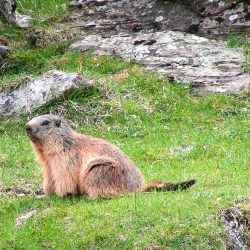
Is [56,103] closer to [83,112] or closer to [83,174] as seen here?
[83,112]

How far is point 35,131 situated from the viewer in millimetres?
9773

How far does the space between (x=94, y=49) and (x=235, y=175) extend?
20.9ft

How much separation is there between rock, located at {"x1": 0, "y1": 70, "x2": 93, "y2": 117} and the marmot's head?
3816 mm

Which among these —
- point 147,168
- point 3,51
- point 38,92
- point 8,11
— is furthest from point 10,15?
point 147,168

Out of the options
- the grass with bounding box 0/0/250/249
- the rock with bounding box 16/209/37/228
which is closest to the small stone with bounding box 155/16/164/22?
the grass with bounding box 0/0/250/249

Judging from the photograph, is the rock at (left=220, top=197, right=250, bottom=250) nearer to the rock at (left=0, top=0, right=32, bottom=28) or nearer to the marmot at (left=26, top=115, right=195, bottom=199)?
the marmot at (left=26, top=115, right=195, bottom=199)

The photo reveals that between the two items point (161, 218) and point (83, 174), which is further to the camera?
point (83, 174)

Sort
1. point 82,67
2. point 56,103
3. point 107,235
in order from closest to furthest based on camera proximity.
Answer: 1. point 107,235
2. point 56,103
3. point 82,67

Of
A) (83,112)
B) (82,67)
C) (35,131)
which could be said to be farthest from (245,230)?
(82,67)

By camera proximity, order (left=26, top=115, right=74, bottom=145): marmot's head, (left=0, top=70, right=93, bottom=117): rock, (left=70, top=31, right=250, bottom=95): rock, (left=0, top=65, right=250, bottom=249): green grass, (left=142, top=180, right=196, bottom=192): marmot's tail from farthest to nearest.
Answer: (left=70, top=31, right=250, bottom=95): rock < (left=0, top=70, right=93, bottom=117): rock < (left=26, top=115, right=74, bottom=145): marmot's head < (left=142, top=180, right=196, bottom=192): marmot's tail < (left=0, top=65, right=250, bottom=249): green grass

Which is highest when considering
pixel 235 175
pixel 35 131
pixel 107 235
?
pixel 35 131

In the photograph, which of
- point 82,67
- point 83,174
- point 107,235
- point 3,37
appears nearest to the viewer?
point 107,235

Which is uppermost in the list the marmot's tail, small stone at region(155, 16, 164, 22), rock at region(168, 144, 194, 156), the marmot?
the marmot

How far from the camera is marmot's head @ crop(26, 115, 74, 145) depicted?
9766 millimetres
